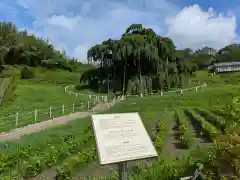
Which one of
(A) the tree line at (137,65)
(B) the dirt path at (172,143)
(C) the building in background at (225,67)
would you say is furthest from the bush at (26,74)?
(C) the building in background at (225,67)

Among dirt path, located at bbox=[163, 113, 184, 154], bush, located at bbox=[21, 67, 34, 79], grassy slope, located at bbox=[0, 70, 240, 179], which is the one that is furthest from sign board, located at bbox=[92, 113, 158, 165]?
bush, located at bbox=[21, 67, 34, 79]

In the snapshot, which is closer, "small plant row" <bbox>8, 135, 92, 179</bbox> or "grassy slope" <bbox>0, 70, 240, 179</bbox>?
"small plant row" <bbox>8, 135, 92, 179</bbox>

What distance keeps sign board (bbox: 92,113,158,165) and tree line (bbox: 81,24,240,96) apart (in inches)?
1377

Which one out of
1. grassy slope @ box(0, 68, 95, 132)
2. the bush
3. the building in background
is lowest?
grassy slope @ box(0, 68, 95, 132)

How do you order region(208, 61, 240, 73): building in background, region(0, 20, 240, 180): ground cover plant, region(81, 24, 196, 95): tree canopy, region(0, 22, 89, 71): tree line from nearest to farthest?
region(0, 20, 240, 180): ground cover plant, region(81, 24, 196, 95): tree canopy, region(0, 22, 89, 71): tree line, region(208, 61, 240, 73): building in background

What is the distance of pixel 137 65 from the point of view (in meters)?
44.2

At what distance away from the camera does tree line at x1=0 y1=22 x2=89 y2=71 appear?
64.8 m

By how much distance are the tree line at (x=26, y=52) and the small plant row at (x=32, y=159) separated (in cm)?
5161

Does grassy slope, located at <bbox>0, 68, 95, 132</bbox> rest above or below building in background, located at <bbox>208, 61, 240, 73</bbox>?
below

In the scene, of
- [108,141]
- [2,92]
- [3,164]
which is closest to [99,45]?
[2,92]

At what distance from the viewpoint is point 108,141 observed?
17.3 ft

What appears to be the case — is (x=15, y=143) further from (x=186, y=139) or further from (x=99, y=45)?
(x=99, y=45)

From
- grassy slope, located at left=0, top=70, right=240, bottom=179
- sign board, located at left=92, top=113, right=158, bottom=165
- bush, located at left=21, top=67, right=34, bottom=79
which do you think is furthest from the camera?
bush, located at left=21, top=67, right=34, bottom=79

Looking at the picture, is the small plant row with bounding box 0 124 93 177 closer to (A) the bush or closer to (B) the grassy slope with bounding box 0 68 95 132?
(B) the grassy slope with bounding box 0 68 95 132
